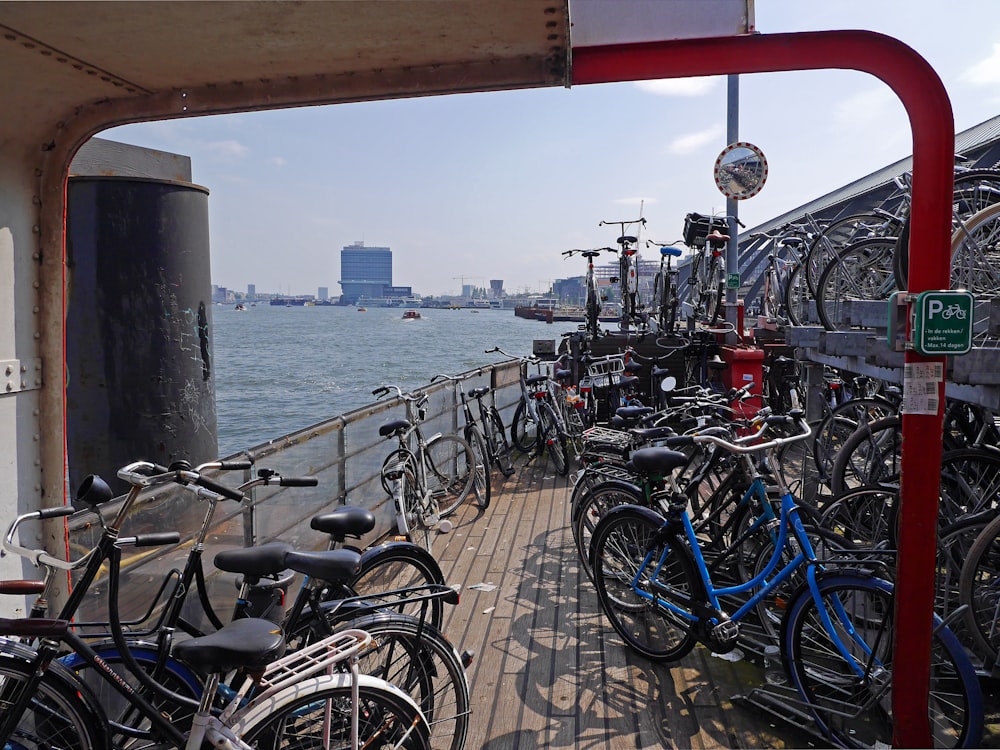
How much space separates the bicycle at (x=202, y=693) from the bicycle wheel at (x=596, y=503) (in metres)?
2.24

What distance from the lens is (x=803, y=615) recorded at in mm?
3047

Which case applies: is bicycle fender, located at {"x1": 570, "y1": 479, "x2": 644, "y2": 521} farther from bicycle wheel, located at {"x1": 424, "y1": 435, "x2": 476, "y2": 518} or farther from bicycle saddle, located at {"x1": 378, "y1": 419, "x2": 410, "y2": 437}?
bicycle wheel, located at {"x1": 424, "y1": 435, "x2": 476, "y2": 518}

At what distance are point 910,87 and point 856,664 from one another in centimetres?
215

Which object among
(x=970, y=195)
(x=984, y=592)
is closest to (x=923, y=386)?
(x=984, y=592)

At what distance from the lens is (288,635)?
8.39 ft

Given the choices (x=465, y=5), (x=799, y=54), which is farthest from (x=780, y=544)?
(x=465, y=5)

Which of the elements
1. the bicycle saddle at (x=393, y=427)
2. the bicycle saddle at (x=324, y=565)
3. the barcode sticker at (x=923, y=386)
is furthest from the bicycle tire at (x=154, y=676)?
the bicycle saddle at (x=393, y=427)

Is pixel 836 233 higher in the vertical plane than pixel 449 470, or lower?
higher

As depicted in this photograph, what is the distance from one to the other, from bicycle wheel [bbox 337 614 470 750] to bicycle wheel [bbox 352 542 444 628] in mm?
499

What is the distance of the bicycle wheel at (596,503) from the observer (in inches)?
172

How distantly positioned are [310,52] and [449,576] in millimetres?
3693

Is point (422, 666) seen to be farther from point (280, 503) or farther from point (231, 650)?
point (280, 503)

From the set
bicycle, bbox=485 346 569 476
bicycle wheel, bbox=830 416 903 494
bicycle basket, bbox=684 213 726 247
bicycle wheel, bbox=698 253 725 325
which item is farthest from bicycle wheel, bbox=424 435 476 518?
bicycle basket, bbox=684 213 726 247

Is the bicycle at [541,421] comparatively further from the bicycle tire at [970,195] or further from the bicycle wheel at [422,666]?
the bicycle wheel at [422,666]
